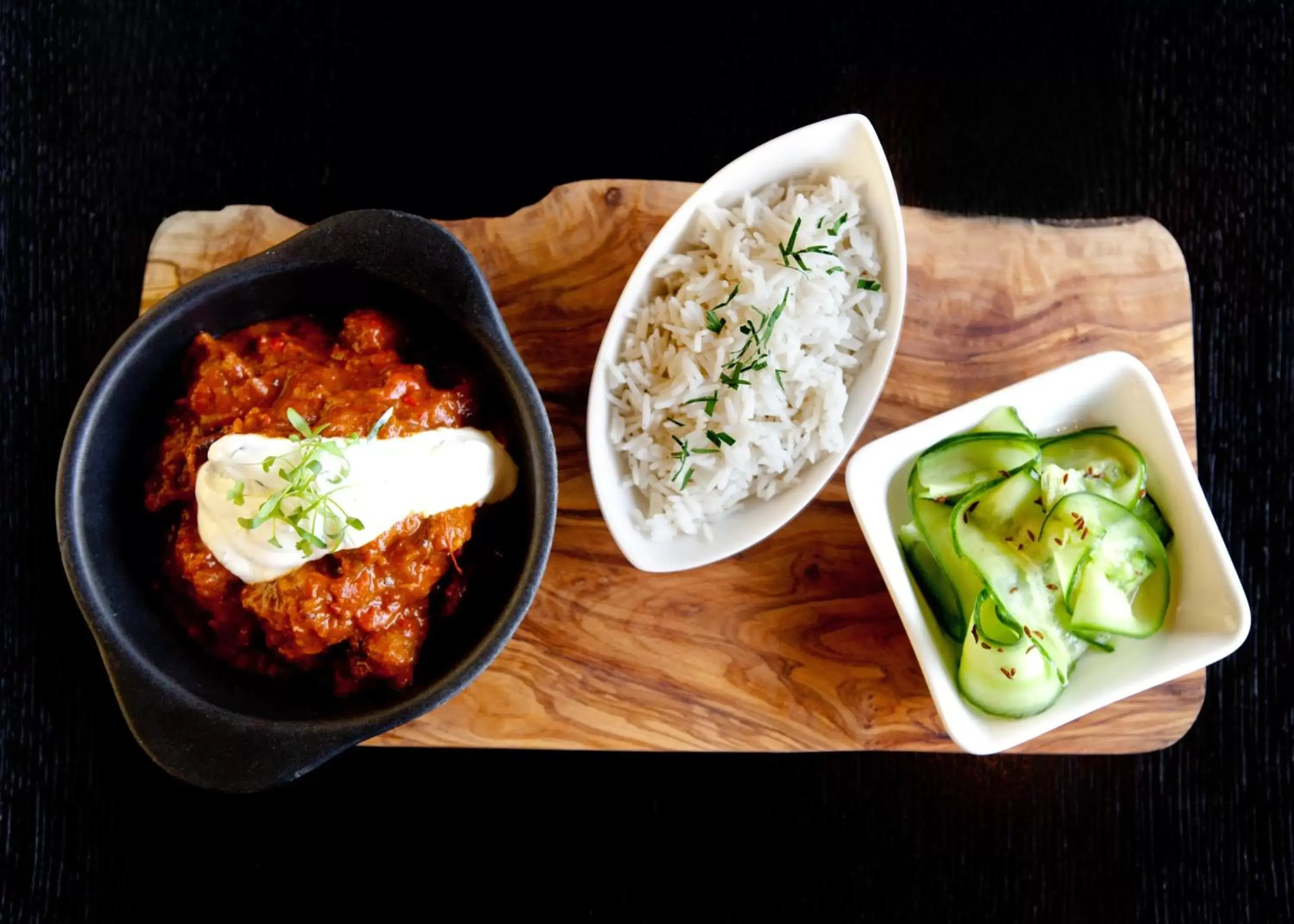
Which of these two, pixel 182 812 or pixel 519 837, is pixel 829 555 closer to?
pixel 519 837

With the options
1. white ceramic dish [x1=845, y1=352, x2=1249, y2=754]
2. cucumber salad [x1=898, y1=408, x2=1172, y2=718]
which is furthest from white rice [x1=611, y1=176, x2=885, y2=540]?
cucumber salad [x1=898, y1=408, x2=1172, y2=718]

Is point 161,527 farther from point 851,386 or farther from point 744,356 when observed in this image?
point 851,386

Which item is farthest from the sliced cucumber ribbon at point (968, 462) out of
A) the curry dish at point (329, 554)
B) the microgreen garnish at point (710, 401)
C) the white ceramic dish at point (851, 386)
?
the curry dish at point (329, 554)

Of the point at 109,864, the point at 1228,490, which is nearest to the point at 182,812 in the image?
the point at 109,864

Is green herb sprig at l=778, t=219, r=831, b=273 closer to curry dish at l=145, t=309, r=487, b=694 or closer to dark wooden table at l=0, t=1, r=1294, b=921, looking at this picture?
dark wooden table at l=0, t=1, r=1294, b=921

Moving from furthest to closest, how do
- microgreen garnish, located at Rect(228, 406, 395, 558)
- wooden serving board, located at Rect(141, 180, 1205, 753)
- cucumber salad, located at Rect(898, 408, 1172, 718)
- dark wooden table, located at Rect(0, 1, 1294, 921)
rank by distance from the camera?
dark wooden table, located at Rect(0, 1, 1294, 921)
wooden serving board, located at Rect(141, 180, 1205, 753)
cucumber salad, located at Rect(898, 408, 1172, 718)
microgreen garnish, located at Rect(228, 406, 395, 558)

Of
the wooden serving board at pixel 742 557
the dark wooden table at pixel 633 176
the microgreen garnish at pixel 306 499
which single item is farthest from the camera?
the dark wooden table at pixel 633 176

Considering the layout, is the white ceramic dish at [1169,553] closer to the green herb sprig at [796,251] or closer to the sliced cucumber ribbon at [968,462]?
the sliced cucumber ribbon at [968,462]
